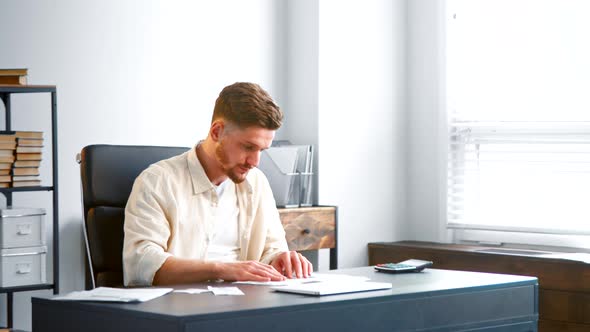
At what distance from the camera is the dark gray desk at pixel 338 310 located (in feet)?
5.67

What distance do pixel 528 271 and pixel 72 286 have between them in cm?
189

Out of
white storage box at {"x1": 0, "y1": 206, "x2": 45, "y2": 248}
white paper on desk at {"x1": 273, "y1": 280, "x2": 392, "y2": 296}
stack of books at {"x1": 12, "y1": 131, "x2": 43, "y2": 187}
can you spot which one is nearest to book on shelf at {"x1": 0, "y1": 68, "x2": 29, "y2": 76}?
stack of books at {"x1": 12, "y1": 131, "x2": 43, "y2": 187}

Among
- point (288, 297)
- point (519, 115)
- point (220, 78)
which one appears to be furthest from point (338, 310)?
point (519, 115)

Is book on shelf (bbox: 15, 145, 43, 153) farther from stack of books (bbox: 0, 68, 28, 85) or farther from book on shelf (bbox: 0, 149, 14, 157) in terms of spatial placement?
stack of books (bbox: 0, 68, 28, 85)

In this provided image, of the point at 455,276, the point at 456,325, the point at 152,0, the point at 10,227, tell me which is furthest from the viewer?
the point at 152,0

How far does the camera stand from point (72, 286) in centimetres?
371

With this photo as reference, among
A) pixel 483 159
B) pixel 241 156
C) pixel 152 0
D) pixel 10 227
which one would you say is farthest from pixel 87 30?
pixel 483 159

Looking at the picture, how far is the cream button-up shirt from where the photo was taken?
2418 mm

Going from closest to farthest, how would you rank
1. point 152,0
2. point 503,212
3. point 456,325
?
point 456,325 → point 152,0 → point 503,212

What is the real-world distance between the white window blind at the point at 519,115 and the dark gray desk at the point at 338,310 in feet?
6.32

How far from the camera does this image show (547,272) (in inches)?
150

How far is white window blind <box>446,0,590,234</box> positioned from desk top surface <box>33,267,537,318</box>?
1.91 metres

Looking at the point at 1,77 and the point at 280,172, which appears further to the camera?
the point at 280,172

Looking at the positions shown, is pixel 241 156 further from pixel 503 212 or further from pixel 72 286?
pixel 503 212
